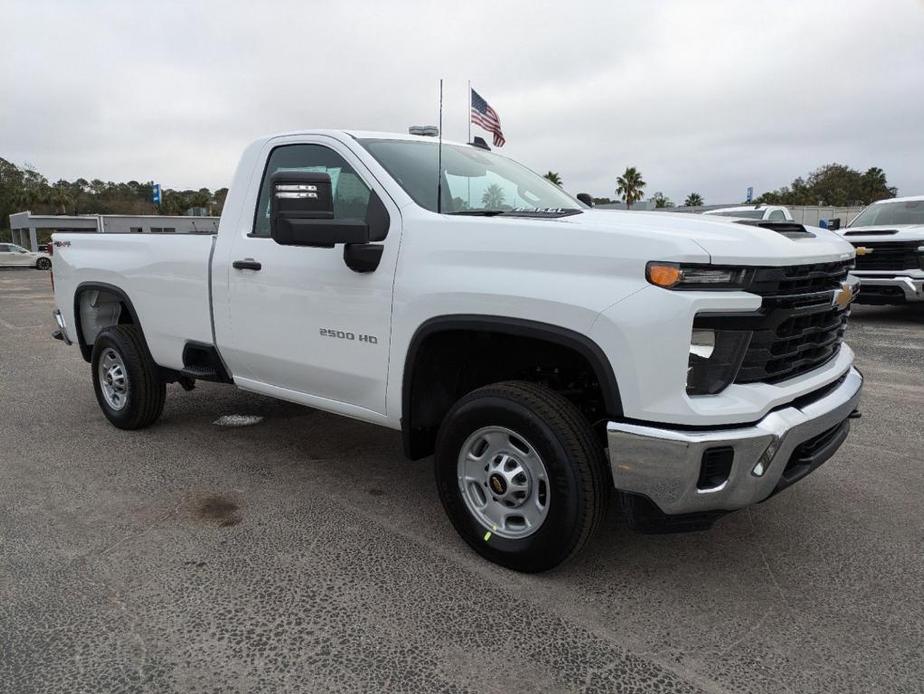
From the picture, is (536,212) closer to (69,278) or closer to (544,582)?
(544,582)

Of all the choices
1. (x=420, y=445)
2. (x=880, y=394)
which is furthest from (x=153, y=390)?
(x=880, y=394)

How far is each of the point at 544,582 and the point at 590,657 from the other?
0.53 m

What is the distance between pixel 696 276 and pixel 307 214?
168 cm

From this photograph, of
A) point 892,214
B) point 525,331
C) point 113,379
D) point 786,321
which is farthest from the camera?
point 892,214

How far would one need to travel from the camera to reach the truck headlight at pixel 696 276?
2450 millimetres

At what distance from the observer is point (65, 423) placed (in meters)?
5.48

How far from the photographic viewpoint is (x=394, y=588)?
2.95m

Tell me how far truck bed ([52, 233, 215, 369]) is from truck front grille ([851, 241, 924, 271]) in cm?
941

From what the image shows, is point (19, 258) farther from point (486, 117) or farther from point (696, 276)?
point (696, 276)

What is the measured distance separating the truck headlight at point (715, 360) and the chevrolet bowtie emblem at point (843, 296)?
0.74m

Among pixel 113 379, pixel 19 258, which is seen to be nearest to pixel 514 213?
pixel 113 379

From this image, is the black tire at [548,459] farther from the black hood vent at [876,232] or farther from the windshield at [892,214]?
the windshield at [892,214]

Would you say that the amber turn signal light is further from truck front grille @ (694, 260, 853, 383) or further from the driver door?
the driver door

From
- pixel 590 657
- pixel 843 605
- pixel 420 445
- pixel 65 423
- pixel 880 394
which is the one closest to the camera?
pixel 590 657
